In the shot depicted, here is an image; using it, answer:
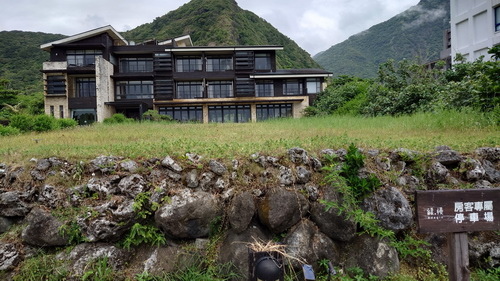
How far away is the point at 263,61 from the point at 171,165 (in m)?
26.1

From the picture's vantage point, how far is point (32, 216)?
4.50 meters

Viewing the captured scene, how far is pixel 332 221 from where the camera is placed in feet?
15.1

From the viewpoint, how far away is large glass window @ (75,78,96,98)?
91.8 ft

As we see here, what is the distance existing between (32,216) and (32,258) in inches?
23.8

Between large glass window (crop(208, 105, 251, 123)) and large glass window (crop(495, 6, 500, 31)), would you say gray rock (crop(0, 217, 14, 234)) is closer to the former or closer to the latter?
large glass window (crop(208, 105, 251, 123))

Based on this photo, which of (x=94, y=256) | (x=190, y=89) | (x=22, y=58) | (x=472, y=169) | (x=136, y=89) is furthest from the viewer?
(x=22, y=58)

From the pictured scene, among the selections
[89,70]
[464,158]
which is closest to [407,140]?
[464,158]

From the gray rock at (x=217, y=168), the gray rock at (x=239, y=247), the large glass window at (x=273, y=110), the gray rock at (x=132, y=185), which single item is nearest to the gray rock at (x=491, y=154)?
the gray rock at (x=239, y=247)

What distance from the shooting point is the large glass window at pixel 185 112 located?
29.4 m

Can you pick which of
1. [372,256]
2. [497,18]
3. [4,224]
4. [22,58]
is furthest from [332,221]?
[22,58]

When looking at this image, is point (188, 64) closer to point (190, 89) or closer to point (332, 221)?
point (190, 89)

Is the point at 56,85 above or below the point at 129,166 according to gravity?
above

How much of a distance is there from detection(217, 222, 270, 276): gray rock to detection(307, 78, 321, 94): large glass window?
87.1 feet

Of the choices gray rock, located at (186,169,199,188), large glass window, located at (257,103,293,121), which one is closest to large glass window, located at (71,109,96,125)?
large glass window, located at (257,103,293,121)
